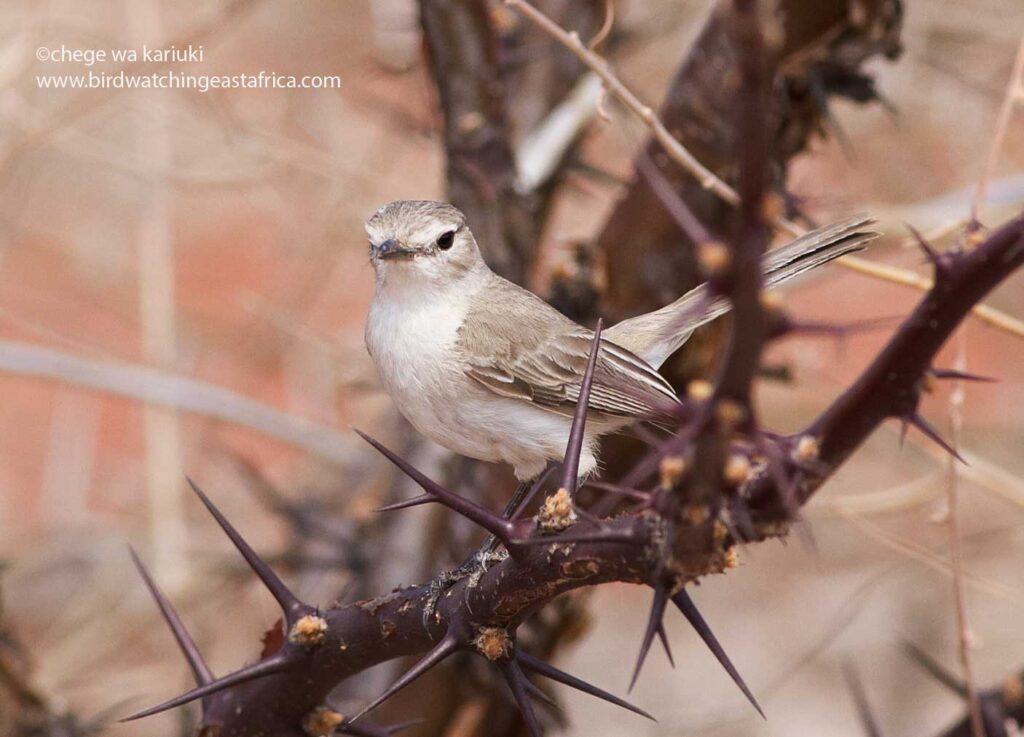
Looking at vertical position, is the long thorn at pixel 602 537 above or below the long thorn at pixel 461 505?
below

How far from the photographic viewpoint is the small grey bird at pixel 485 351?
11.6 feet

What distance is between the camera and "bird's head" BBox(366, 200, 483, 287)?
3682 millimetres

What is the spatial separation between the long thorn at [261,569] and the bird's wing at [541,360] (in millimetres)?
1327

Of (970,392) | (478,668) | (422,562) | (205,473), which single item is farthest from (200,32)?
(970,392)

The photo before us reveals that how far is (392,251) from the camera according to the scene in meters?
3.65

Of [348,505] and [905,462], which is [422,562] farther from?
[905,462]

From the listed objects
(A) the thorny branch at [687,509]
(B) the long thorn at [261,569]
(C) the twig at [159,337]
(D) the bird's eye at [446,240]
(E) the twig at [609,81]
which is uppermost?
(C) the twig at [159,337]

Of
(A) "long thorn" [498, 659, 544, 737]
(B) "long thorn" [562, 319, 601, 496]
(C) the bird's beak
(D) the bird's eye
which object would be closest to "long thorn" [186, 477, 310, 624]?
(A) "long thorn" [498, 659, 544, 737]

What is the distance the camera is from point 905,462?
8.28 m

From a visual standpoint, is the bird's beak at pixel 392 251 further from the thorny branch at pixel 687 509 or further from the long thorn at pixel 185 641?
the thorny branch at pixel 687 509

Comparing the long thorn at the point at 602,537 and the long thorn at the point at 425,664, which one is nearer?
the long thorn at the point at 602,537

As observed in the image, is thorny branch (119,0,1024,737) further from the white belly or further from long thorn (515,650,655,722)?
the white belly

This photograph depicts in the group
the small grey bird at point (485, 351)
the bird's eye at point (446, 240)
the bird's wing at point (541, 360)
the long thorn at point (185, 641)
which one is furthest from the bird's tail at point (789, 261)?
the long thorn at point (185, 641)

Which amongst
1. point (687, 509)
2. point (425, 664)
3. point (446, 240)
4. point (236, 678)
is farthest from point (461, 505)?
point (446, 240)
